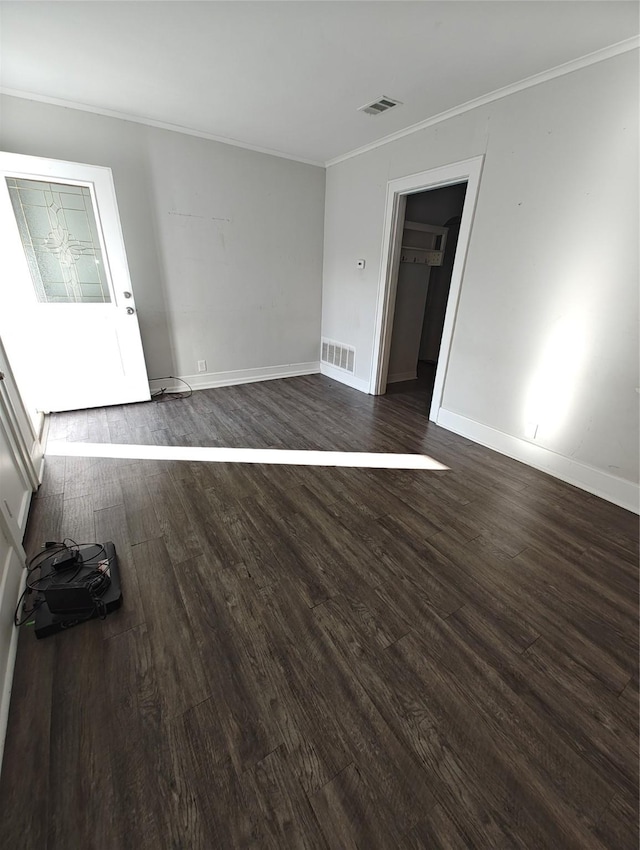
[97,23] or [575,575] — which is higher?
[97,23]

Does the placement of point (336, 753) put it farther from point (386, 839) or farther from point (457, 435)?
point (457, 435)

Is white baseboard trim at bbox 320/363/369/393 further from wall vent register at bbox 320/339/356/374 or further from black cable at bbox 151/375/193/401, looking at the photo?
black cable at bbox 151/375/193/401

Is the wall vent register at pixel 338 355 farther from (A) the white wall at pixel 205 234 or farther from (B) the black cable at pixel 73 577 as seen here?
(B) the black cable at pixel 73 577

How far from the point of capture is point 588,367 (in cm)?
250

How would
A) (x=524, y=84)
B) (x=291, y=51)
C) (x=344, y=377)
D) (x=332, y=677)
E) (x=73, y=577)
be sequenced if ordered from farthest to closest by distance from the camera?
(x=344, y=377)
(x=524, y=84)
(x=291, y=51)
(x=73, y=577)
(x=332, y=677)

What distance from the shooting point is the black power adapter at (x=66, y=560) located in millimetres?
1643

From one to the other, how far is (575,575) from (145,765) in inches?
82.3

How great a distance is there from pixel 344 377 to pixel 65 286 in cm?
322

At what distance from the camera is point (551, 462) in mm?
2816

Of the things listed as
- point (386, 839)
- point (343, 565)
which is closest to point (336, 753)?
point (386, 839)

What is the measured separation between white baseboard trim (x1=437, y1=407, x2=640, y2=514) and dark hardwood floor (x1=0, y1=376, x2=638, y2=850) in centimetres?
14

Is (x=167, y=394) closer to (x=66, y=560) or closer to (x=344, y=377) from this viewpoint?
(x=344, y=377)

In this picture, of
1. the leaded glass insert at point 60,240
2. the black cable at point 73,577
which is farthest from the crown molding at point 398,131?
the black cable at point 73,577

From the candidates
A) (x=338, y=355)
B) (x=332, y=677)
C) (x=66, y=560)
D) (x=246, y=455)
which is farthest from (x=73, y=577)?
(x=338, y=355)
